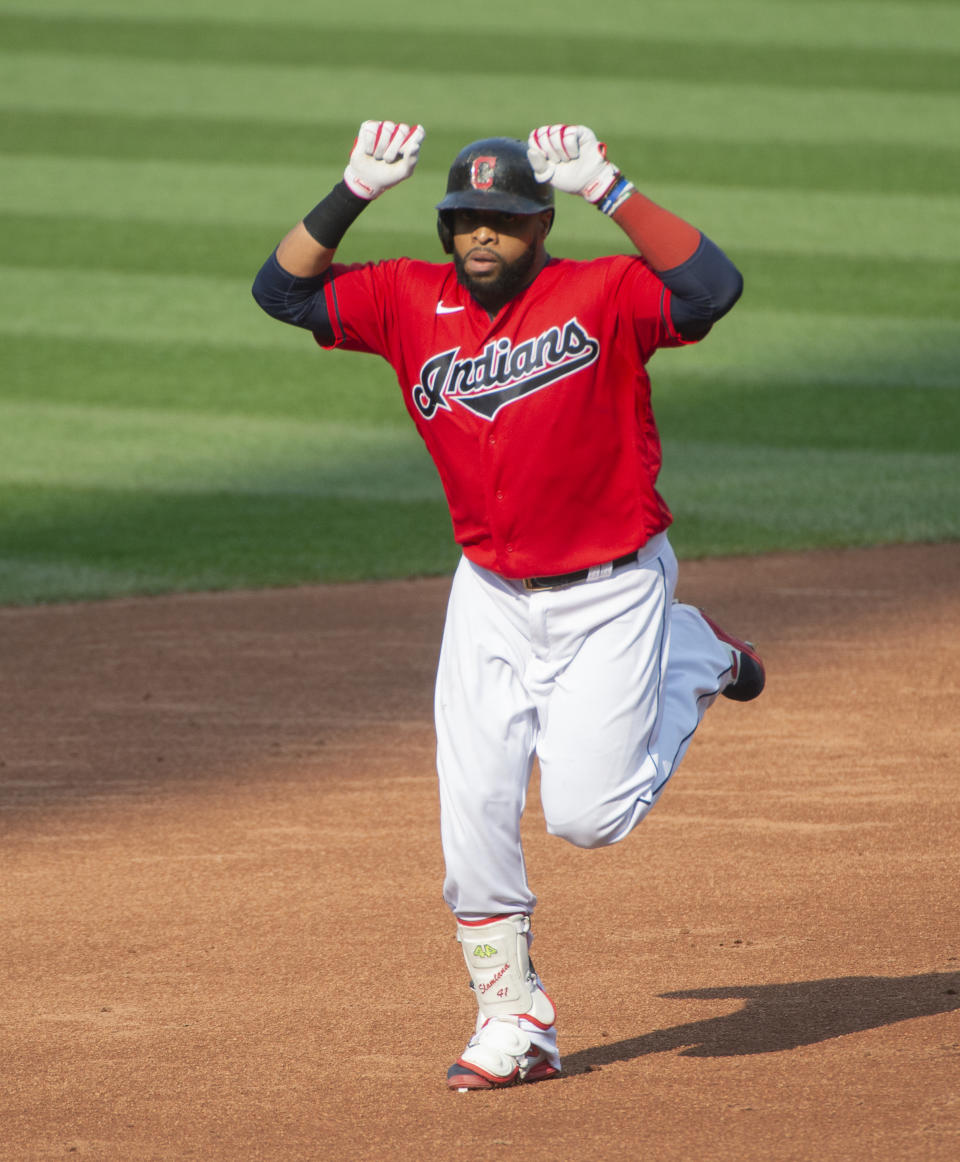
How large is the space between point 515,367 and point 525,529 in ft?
1.16

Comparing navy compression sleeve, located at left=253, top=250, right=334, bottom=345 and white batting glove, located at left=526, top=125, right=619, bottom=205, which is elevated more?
white batting glove, located at left=526, top=125, right=619, bottom=205

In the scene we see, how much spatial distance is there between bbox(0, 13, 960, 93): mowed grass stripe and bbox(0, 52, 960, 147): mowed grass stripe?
17cm

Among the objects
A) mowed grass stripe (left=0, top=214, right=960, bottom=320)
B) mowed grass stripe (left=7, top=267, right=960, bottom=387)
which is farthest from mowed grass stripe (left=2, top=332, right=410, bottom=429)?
mowed grass stripe (left=0, top=214, right=960, bottom=320)

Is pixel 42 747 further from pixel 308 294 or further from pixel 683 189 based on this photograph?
pixel 683 189

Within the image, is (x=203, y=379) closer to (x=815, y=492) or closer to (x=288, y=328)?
(x=288, y=328)

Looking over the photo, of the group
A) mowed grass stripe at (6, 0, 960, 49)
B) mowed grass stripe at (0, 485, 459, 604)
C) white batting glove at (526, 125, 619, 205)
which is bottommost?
mowed grass stripe at (0, 485, 459, 604)

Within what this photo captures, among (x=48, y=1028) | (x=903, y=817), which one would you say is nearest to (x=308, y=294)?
(x=48, y=1028)

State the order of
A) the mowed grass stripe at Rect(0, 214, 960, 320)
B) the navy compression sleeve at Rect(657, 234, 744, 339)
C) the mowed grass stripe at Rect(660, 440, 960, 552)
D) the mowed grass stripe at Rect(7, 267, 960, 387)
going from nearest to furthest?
the navy compression sleeve at Rect(657, 234, 744, 339) → the mowed grass stripe at Rect(660, 440, 960, 552) → the mowed grass stripe at Rect(7, 267, 960, 387) → the mowed grass stripe at Rect(0, 214, 960, 320)

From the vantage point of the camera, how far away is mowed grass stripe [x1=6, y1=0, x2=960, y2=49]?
18844 millimetres

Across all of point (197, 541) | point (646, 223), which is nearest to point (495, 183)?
point (646, 223)

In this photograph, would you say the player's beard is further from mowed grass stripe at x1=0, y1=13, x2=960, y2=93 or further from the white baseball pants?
mowed grass stripe at x1=0, y1=13, x2=960, y2=93

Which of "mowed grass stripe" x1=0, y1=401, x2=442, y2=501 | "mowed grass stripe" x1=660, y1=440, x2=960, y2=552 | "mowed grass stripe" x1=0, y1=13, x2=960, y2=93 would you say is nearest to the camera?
"mowed grass stripe" x1=660, y1=440, x2=960, y2=552

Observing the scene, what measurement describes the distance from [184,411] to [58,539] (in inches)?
93.5

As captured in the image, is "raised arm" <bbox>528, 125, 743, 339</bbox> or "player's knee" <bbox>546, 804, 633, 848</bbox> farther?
"player's knee" <bbox>546, 804, 633, 848</bbox>
